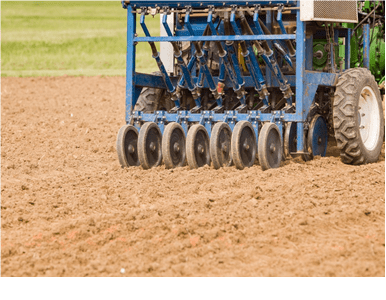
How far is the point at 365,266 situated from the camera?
3.56 m

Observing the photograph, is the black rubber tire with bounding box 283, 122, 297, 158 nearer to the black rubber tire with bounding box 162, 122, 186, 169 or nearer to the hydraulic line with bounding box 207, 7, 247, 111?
the hydraulic line with bounding box 207, 7, 247, 111

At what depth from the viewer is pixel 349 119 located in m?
6.46

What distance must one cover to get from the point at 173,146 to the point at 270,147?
110 centimetres

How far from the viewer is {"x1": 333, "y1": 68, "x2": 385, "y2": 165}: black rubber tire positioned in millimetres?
6473

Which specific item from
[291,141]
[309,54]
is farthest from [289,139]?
[309,54]

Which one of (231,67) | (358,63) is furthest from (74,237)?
(358,63)

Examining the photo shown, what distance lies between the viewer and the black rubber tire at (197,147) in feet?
20.8

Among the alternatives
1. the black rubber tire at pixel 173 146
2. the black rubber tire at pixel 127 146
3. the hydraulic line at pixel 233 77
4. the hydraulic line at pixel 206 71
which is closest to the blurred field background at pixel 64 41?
the hydraulic line at pixel 206 71

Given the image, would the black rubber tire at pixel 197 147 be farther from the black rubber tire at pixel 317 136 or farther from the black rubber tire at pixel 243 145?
the black rubber tire at pixel 317 136

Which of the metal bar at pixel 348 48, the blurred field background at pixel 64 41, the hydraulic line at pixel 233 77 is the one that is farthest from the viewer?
the blurred field background at pixel 64 41

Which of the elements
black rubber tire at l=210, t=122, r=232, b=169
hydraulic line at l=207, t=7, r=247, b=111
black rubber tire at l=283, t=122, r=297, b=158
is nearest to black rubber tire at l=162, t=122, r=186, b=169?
black rubber tire at l=210, t=122, r=232, b=169

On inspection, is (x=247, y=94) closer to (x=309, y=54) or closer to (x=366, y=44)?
(x=309, y=54)

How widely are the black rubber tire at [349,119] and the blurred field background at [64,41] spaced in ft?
57.5

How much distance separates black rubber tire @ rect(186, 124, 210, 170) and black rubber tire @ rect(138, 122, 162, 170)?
51 centimetres
